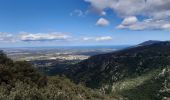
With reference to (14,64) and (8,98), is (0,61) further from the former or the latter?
(8,98)

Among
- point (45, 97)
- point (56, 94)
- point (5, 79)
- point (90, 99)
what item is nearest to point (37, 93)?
point (45, 97)

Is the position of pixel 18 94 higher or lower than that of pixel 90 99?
higher

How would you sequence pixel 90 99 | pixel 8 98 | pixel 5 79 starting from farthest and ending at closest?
1. pixel 90 99
2. pixel 5 79
3. pixel 8 98

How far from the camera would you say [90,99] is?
103 m

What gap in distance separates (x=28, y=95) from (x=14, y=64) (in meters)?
47.9

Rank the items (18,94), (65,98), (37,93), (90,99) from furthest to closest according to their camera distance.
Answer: (90,99)
(65,98)
(37,93)
(18,94)

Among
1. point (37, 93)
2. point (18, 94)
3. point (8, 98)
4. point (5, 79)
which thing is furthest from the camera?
point (5, 79)

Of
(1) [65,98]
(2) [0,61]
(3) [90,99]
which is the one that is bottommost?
(3) [90,99]

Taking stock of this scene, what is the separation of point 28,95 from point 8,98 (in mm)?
5558

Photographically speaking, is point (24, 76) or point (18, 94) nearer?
point (18, 94)

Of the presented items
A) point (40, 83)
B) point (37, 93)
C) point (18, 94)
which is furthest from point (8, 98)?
point (40, 83)

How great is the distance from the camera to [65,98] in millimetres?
66688

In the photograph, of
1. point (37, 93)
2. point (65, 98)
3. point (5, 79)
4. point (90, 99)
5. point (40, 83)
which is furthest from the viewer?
point (90, 99)

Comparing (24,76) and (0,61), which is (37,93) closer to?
(24,76)
